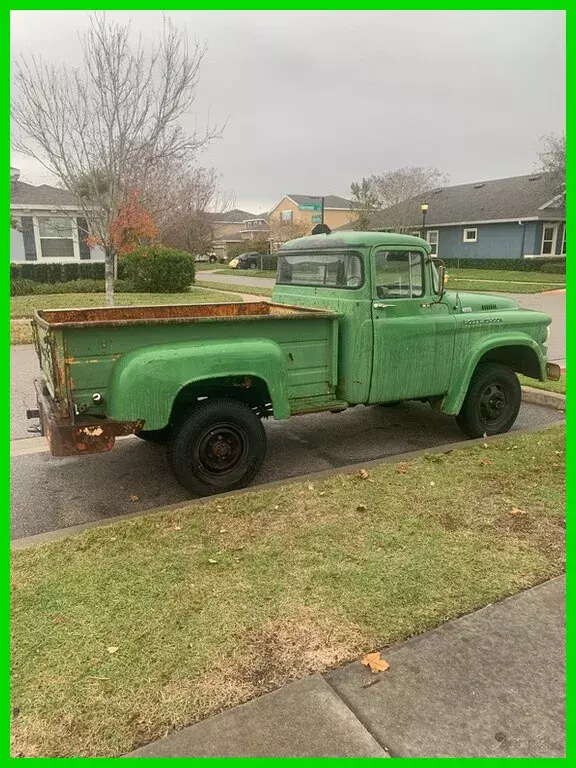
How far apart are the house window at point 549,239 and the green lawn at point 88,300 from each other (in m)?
22.5

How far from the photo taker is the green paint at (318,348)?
4137mm

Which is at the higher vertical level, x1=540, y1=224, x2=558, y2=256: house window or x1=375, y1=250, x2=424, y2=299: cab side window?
x1=540, y1=224, x2=558, y2=256: house window

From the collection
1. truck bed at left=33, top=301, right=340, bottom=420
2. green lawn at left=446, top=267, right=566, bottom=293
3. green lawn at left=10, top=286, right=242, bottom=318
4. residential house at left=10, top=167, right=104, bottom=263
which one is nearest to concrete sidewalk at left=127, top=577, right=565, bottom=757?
truck bed at left=33, top=301, right=340, bottom=420

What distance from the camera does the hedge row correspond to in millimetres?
31703

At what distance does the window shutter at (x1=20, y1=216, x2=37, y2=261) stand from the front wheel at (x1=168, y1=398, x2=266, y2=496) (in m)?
24.0

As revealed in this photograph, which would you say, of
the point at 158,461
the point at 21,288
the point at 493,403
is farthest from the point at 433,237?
A: the point at 158,461

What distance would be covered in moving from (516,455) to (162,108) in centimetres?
→ 1146

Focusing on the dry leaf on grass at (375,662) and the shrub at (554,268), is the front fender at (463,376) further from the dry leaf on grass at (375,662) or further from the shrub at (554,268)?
the shrub at (554,268)

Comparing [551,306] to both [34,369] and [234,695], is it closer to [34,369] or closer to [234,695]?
[34,369]

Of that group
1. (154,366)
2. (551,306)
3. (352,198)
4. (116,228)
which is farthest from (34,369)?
(352,198)

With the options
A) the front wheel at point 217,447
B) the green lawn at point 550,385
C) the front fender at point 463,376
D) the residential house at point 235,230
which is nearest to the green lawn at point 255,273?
the residential house at point 235,230

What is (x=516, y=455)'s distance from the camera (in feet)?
17.5

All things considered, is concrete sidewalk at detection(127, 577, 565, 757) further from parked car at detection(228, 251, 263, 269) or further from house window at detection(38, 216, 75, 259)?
parked car at detection(228, 251, 263, 269)

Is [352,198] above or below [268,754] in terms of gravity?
above
